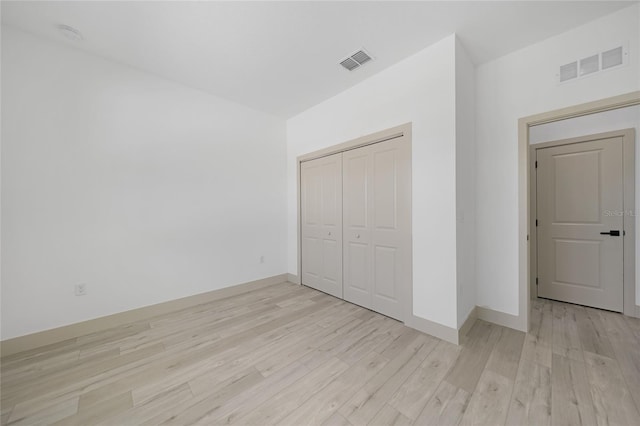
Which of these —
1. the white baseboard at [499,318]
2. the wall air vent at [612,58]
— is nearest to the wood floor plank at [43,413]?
the white baseboard at [499,318]

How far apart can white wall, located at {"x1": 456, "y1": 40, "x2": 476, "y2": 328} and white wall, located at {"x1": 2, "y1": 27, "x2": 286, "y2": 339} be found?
9.41 ft

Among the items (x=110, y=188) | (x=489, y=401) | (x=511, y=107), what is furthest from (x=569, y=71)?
(x=110, y=188)

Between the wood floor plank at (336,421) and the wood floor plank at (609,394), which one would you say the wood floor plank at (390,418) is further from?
the wood floor plank at (609,394)

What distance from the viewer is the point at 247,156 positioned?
369cm

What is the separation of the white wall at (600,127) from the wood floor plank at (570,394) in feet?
5.53

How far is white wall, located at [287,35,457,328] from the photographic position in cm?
221

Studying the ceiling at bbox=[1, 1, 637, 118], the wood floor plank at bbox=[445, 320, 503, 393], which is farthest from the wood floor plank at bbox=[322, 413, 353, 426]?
the ceiling at bbox=[1, 1, 637, 118]

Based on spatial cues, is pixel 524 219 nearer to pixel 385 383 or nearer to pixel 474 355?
pixel 474 355

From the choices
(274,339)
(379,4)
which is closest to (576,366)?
(274,339)

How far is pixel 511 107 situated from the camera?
2.45 m

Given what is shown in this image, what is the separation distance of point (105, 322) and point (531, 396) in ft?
12.7

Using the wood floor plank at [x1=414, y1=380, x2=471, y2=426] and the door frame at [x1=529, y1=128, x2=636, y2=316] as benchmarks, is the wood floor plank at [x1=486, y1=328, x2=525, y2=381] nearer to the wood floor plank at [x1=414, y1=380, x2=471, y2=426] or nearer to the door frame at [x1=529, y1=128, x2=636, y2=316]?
the wood floor plank at [x1=414, y1=380, x2=471, y2=426]

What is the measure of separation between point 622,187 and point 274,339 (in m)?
4.25

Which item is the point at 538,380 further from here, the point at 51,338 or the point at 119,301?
the point at 51,338
